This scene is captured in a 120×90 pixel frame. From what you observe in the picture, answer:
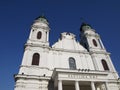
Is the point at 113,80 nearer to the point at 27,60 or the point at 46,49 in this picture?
the point at 46,49

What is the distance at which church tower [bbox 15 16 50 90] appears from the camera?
679 inches

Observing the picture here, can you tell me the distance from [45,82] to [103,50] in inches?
555

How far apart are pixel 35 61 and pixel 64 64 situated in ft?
15.8

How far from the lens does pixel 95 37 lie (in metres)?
28.7

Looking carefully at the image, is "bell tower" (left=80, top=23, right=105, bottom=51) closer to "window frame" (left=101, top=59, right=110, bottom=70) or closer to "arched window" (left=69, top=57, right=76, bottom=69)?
"window frame" (left=101, top=59, right=110, bottom=70)

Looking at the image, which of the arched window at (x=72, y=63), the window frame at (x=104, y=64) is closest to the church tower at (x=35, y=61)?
the arched window at (x=72, y=63)

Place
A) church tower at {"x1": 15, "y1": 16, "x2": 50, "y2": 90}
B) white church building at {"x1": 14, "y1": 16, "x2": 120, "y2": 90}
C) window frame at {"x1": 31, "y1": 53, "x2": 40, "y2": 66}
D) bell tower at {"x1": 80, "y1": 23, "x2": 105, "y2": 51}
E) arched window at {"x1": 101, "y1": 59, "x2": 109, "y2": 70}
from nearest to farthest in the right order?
white church building at {"x1": 14, "y1": 16, "x2": 120, "y2": 90} → church tower at {"x1": 15, "y1": 16, "x2": 50, "y2": 90} → window frame at {"x1": 31, "y1": 53, "x2": 40, "y2": 66} → arched window at {"x1": 101, "y1": 59, "x2": 109, "y2": 70} → bell tower at {"x1": 80, "y1": 23, "x2": 105, "y2": 51}

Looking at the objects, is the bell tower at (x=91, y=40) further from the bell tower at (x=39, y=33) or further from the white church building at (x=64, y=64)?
the bell tower at (x=39, y=33)

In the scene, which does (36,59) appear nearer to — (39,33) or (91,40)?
(39,33)

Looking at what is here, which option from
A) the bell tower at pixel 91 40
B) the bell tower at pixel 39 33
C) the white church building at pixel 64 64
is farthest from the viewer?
the bell tower at pixel 91 40

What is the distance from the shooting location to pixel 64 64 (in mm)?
21312

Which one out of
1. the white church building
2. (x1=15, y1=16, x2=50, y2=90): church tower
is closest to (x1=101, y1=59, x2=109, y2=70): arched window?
the white church building

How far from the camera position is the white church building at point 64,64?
17.0 m

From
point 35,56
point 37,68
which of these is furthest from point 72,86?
point 35,56
